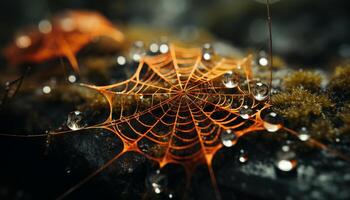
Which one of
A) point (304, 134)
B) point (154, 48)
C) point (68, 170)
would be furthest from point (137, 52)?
point (304, 134)

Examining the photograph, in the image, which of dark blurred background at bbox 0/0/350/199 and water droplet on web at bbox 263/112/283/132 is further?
dark blurred background at bbox 0/0/350/199

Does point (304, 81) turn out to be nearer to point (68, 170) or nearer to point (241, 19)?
point (68, 170)

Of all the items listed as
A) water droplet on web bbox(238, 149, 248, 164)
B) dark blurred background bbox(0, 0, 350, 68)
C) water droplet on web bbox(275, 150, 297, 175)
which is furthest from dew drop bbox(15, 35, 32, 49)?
water droplet on web bbox(275, 150, 297, 175)

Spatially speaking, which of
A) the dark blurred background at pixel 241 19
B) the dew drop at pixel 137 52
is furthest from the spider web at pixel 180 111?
the dark blurred background at pixel 241 19

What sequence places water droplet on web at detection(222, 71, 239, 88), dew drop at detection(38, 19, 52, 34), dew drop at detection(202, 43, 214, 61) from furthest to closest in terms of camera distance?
dew drop at detection(38, 19, 52, 34) → dew drop at detection(202, 43, 214, 61) → water droplet on web at detection(222, 71, 239, 88)

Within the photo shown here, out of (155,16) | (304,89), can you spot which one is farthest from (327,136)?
(155,16)

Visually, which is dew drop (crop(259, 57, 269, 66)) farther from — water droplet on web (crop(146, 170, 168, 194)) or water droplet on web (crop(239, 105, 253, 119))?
water droplet on web (crop(146, 170, 168, 194))

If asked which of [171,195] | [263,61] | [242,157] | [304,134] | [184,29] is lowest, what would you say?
[171,195]

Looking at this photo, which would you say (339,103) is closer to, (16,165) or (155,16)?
(16,165)
